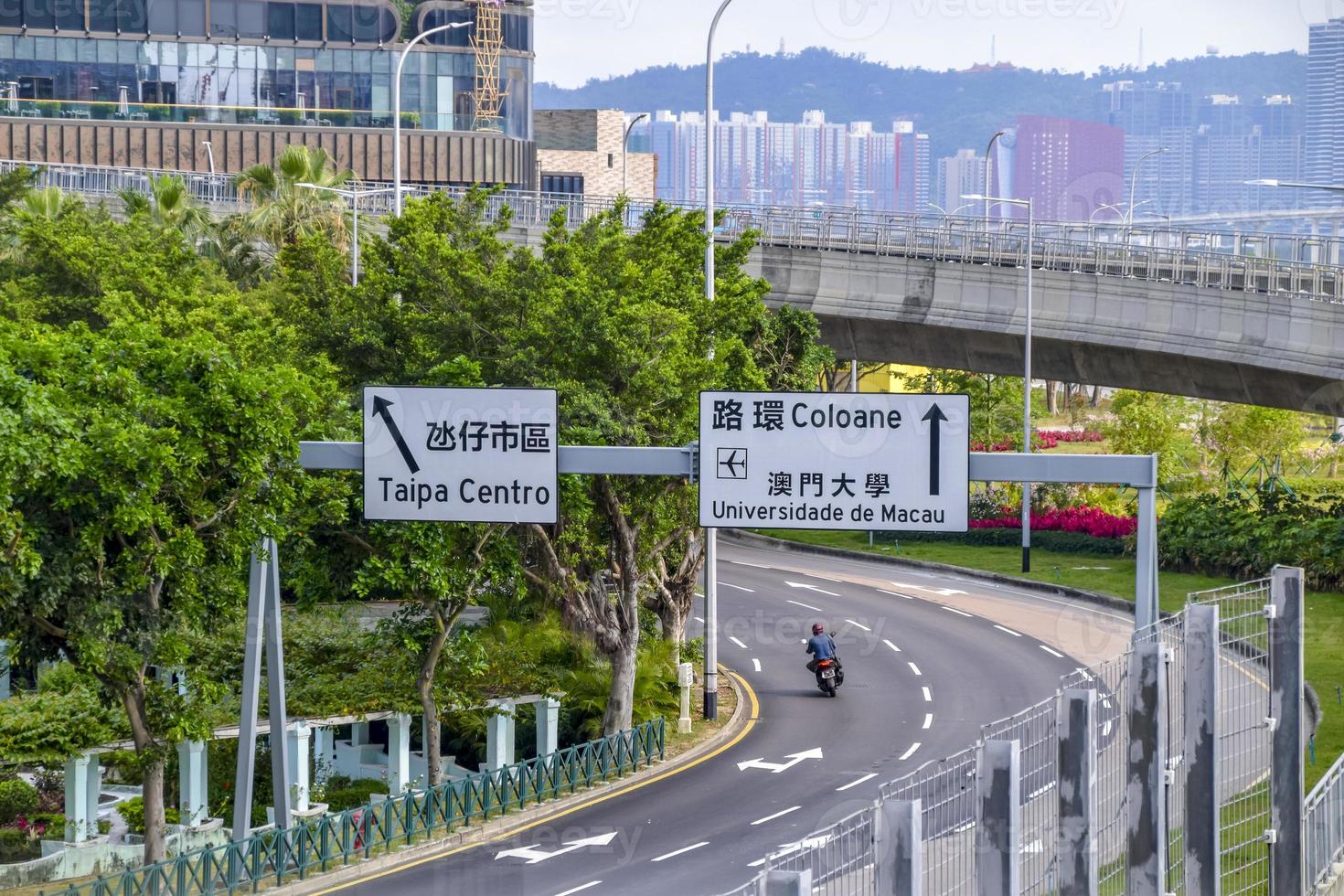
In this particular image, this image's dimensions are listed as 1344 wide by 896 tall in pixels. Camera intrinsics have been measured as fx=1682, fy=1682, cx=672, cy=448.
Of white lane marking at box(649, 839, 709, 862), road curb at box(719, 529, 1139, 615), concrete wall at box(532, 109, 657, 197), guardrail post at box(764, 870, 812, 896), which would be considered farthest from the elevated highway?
concrete wall at box(532, 109, 657, 197)

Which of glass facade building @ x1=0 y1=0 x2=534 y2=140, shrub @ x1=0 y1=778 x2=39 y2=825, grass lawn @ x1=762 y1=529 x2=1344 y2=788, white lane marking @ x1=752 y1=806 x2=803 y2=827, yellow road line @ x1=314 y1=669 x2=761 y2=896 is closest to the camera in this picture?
yellow road line @ x1=314 y1=669 x2=761 y2=896

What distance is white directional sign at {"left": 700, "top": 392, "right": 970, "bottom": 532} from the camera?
616 inches

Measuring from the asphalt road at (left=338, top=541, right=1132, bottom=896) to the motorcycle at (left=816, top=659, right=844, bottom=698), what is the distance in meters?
0.27

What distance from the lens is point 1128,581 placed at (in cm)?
4506

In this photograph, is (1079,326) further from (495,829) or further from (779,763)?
(495,829)

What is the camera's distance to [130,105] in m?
79.5

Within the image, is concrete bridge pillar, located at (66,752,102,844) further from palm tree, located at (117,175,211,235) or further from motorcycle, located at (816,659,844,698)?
palm tree, located at (117,175,211,235)

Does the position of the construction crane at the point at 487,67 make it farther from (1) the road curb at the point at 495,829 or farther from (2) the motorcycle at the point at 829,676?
(1) the road curb at the point at 495,829

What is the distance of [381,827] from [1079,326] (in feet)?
79.5

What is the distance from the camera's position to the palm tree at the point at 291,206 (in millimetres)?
45562

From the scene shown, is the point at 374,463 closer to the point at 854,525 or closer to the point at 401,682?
the point at 854,525

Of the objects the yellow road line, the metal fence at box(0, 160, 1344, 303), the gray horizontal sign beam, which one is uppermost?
the metal fence at box(0, 160, 1344, 303)

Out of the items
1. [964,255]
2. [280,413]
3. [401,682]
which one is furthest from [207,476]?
[964,255]

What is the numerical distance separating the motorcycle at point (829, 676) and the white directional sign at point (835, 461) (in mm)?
17012
